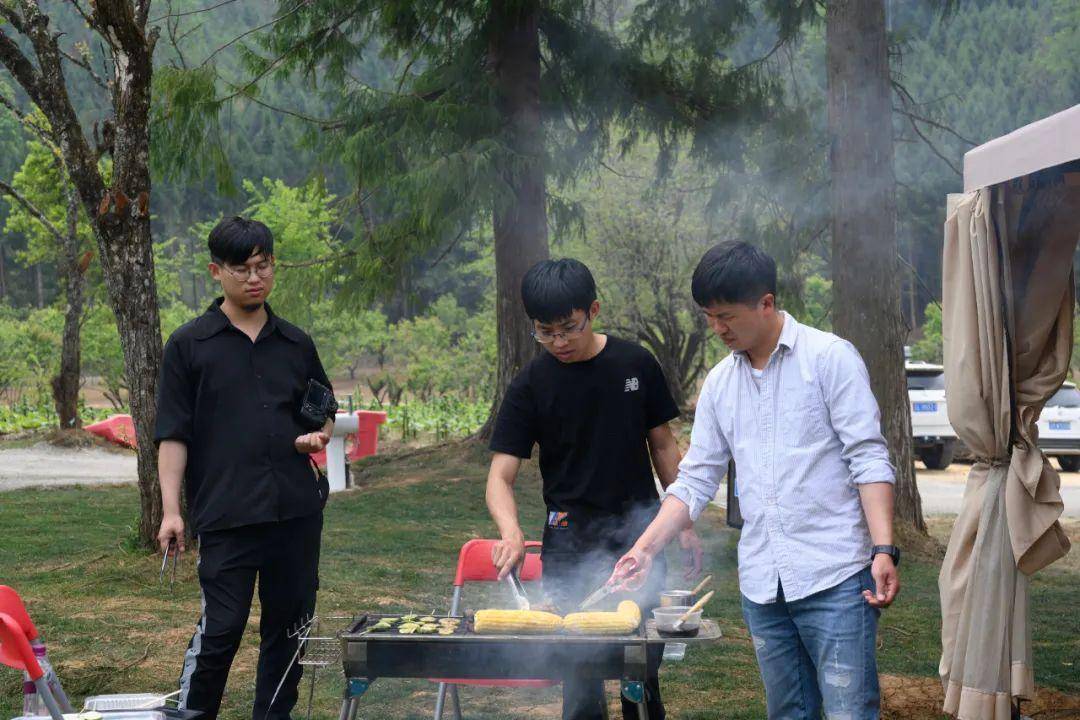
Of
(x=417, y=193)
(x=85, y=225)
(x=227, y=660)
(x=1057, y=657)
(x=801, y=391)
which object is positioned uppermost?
(x=85, y=225)

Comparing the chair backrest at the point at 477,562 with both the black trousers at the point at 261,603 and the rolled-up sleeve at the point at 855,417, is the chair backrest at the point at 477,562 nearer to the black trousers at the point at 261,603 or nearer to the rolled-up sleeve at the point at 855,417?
the black trousers at the point at 261,603

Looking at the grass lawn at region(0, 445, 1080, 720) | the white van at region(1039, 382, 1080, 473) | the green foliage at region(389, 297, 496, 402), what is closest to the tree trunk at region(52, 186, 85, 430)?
the grass lawn at region(0, 445, 1080, 720)

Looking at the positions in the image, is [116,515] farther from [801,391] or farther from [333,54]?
[801,391]

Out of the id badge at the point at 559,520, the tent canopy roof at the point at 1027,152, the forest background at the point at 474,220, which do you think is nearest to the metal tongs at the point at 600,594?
the id badge at the point at 559,520

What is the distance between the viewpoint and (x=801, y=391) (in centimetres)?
307

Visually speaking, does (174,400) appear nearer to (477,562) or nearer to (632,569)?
(477,562)

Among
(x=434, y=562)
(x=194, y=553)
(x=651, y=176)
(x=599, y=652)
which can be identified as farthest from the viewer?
(x=651, y=176)

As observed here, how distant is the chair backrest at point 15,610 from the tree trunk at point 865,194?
7.24 m

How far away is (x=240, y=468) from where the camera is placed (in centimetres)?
402

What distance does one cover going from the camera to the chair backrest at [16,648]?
3004 millimetres

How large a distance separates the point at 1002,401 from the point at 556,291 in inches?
61.8

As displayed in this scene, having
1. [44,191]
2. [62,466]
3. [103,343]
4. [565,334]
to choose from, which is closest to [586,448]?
[565,334]

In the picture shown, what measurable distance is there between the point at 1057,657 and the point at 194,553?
521 centimetres

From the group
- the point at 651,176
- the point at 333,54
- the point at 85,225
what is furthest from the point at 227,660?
the point at 651,176
